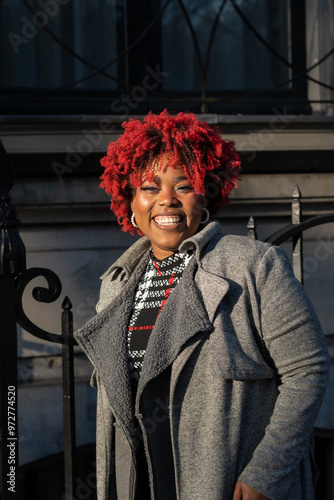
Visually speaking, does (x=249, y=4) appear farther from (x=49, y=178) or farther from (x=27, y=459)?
(x=27, y=459)

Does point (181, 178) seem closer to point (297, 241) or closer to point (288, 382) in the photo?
point (288, 382)

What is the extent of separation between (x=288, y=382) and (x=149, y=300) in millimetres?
568

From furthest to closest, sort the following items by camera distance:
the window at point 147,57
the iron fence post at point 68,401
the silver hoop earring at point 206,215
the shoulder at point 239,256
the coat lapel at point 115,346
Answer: the window at point 147,57 < the iron fence post at point 68,401 < the silver hoop earring at point 206,215 < the coat lapel at point 115,346 < the shoulder at point 239,256

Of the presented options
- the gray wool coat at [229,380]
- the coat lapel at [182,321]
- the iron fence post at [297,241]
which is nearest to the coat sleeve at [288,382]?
the gray wool coat at [229,380]

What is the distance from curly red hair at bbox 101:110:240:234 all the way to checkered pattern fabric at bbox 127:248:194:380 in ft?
0.80

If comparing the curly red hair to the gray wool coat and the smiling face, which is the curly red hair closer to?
the smiling face

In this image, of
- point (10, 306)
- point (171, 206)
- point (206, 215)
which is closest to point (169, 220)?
point (171, 206)

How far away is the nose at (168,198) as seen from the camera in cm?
247

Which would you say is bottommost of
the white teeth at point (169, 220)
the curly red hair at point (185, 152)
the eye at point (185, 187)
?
the white teeth at point (169, 220)

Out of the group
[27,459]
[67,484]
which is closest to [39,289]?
[67,484]

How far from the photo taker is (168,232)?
98.4 inches

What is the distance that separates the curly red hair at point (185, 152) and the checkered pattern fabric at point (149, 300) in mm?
243

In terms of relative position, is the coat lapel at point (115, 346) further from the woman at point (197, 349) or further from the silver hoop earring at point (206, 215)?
the silver hoop earring at point (206, 215)

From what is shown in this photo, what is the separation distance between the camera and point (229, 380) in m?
2.24
